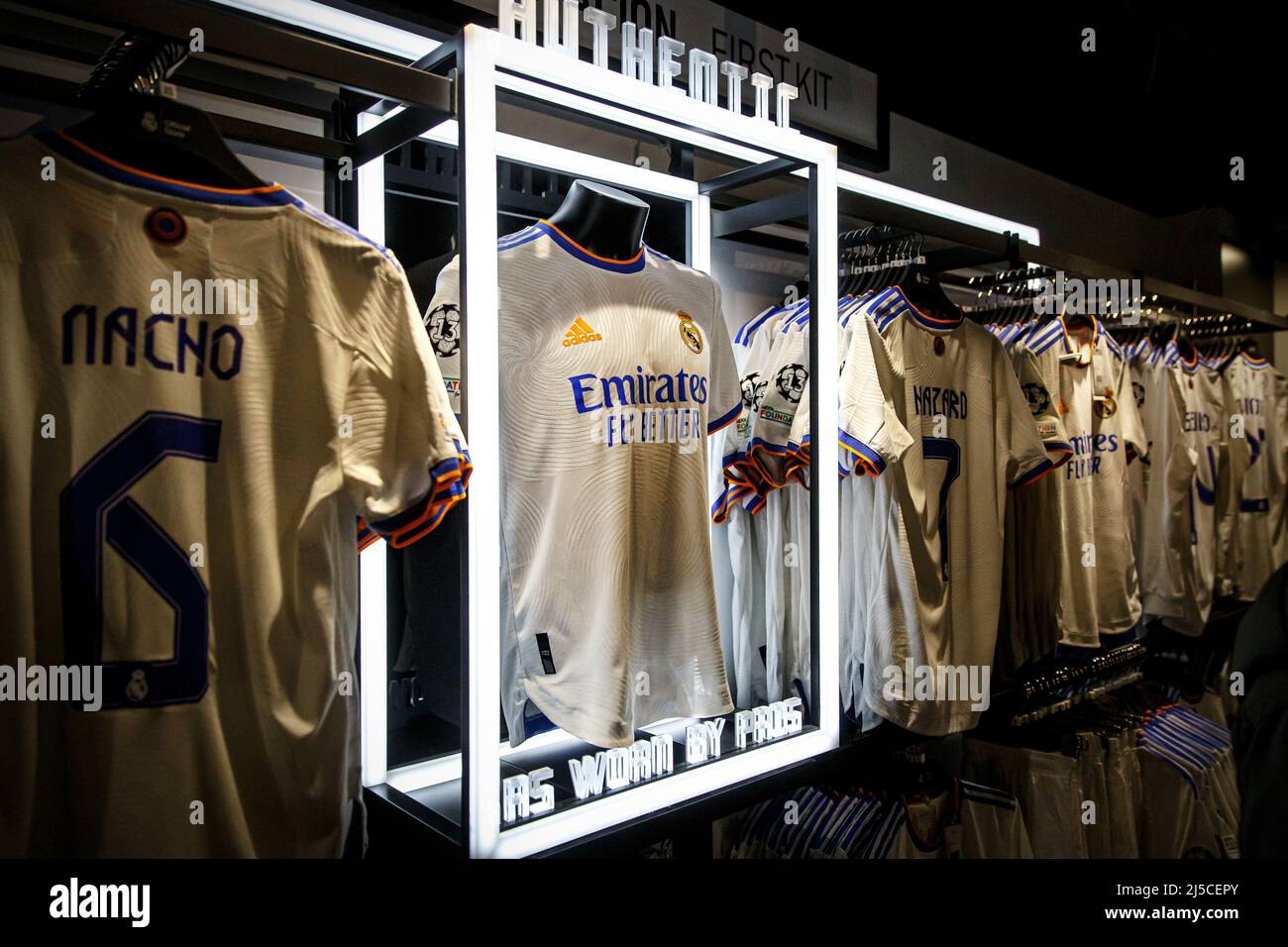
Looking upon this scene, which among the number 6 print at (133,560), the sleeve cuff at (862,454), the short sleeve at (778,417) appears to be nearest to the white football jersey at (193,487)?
the number 6 print at (133,560)

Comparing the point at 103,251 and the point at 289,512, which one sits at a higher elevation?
the point at 103,251

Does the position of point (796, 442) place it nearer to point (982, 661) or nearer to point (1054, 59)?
point (982, 661)

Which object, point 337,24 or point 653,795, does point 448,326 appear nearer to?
point 337,24

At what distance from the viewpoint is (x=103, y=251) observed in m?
1.05

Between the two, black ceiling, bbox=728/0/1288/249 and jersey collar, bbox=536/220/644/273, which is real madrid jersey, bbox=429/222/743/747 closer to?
jersey collar, bbox=536/220/644/273

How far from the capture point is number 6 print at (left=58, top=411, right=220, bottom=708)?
3.40 feet

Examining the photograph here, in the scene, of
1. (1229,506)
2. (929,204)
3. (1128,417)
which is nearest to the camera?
(1128,417)

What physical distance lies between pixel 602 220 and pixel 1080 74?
215 cm

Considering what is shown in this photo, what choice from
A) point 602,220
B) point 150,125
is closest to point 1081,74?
point 602,220

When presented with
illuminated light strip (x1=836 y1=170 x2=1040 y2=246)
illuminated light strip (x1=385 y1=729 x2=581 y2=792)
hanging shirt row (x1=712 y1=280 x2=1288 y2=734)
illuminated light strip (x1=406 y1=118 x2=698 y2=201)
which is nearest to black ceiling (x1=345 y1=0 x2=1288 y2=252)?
illuminated light strip (x1=836 y1=170 x2=1040 y2=246)

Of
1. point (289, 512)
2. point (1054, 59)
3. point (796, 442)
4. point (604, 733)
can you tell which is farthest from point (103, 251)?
point (1054, 59)

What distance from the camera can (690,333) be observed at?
172 centimetres

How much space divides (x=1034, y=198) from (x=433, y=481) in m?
3.42

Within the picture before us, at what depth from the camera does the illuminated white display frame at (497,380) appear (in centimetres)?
129
